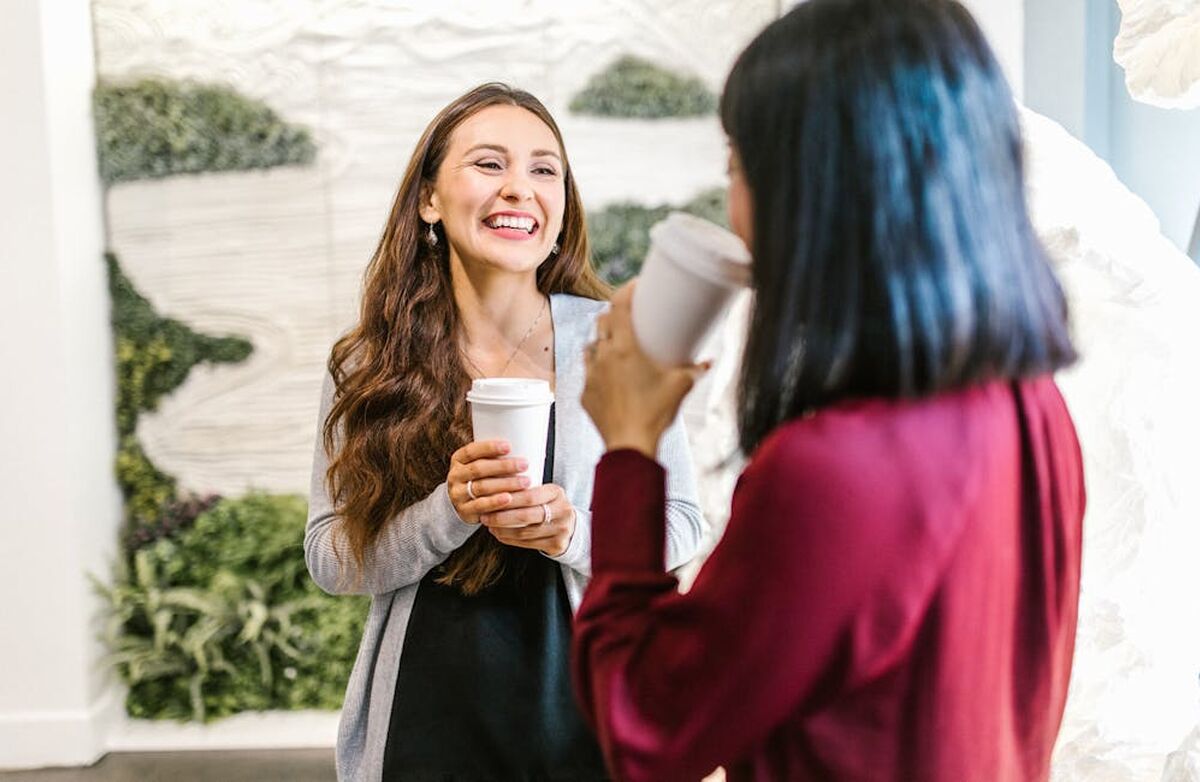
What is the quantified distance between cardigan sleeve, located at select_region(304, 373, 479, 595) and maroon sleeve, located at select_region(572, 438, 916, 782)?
1.74 ft

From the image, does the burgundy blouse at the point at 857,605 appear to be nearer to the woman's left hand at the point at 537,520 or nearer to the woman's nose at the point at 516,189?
the woman's left hand at the point at 537,520

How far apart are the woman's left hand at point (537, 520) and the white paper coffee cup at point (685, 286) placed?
1.44 ft

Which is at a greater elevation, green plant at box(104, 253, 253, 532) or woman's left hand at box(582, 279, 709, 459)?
woman's left hand at box(582, 279, 709, 459)

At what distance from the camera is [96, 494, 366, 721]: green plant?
404 cm

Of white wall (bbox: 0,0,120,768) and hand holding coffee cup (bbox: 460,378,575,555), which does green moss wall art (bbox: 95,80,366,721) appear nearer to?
white wall (bbox: 0,0,120,768)

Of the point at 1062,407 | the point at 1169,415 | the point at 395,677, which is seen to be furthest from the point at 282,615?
the point at 1062,407

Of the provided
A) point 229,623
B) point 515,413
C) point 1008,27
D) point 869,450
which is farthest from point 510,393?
point 229,623

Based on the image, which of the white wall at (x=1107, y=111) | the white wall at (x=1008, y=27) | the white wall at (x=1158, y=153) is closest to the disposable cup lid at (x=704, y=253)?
the white wall at (x=1158, y=153)

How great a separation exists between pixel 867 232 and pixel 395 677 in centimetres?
97

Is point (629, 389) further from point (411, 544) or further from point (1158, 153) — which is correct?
point (1158, 153)

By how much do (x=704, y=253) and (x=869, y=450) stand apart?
22cm

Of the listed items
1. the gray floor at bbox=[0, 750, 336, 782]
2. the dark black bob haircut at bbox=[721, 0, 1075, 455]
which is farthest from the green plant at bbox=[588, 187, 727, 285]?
the dark black bob haircut at bbox=[721, 0, 1075, 455]

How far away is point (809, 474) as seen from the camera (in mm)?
761

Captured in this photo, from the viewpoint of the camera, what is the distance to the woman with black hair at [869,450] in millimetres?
774
